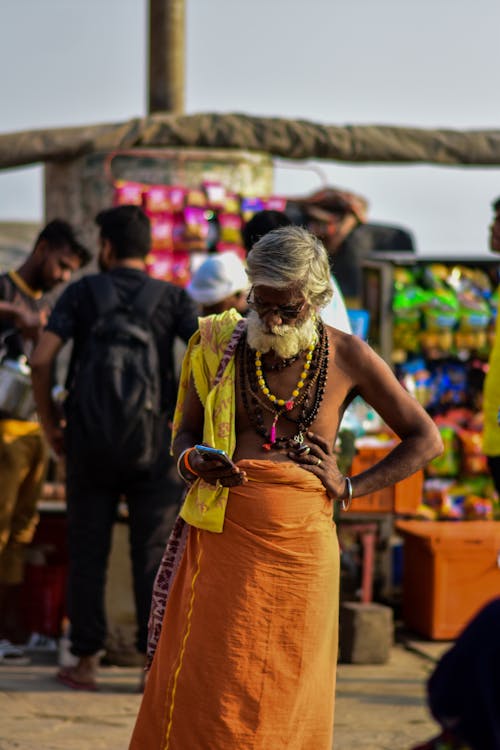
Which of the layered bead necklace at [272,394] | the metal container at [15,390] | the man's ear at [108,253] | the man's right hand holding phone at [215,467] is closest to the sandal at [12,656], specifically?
the metal container at [15,390]

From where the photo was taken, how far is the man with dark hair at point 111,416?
5637 millimetres

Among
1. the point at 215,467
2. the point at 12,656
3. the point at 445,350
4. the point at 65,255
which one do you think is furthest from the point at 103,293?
the point at 445,350

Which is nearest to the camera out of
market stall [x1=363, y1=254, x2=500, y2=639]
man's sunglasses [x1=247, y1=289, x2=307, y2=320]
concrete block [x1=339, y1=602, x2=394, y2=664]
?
man's sunglasses [x1=247, y1=289, x2=307, y2=320]

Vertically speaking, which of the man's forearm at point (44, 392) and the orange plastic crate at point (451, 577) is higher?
the man's forearm at point (44, 392)

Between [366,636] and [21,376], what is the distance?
211 centimetres

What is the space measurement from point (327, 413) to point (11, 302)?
280 cm

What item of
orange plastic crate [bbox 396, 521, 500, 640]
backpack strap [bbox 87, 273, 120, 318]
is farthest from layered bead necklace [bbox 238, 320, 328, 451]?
orange plastic crate [bbox 396, 521, 500, 640]

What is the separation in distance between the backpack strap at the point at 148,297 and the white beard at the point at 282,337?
195 centimetres

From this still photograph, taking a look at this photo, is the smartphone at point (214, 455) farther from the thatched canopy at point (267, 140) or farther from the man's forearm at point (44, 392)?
the thatched canopy at point (267, 140)

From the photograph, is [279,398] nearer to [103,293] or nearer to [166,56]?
[103,293]

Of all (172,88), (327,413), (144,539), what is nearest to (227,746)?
(327,413)

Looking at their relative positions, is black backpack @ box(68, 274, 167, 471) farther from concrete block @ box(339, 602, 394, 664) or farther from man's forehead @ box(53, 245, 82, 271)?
concrete block @ box(339, 602, 394, 664)

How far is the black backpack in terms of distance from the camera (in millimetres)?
5625

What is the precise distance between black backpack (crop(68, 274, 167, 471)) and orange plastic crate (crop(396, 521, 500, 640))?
211cm
